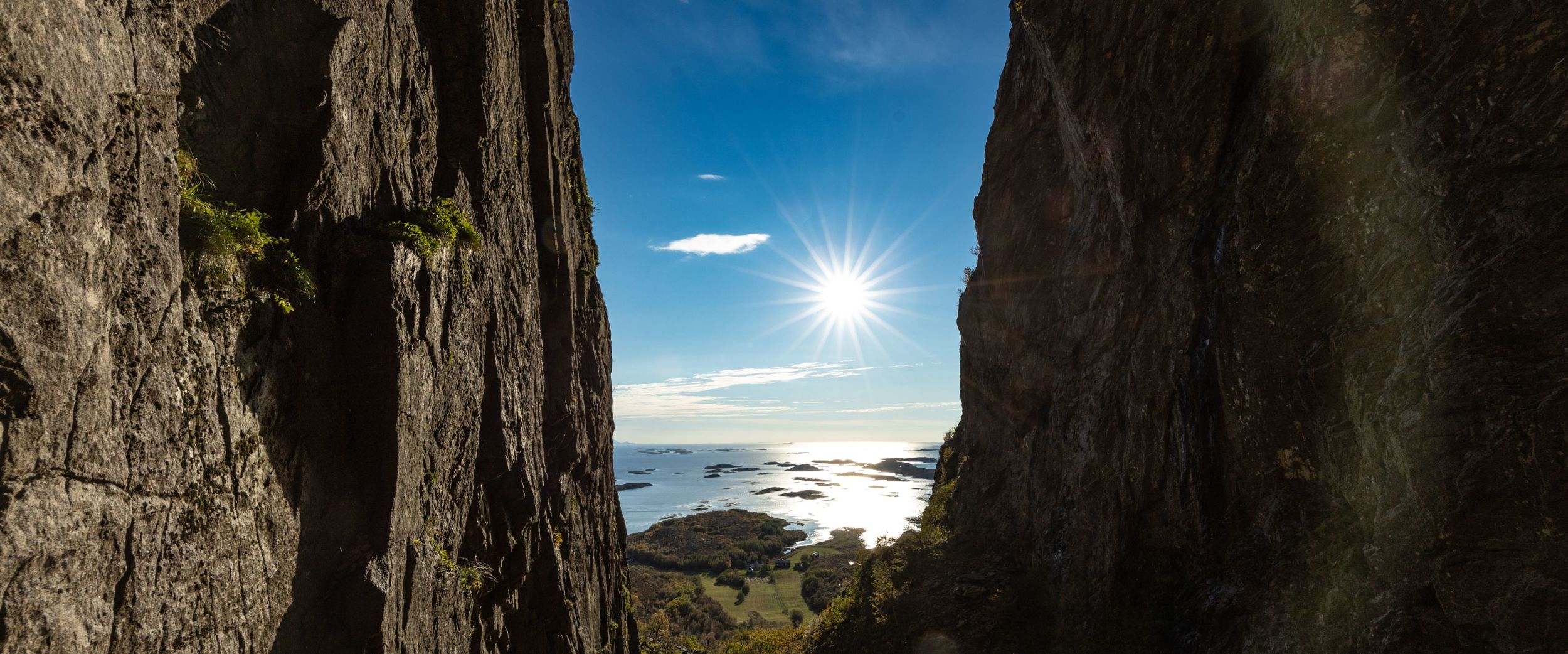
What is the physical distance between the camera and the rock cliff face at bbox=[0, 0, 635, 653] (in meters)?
4.41

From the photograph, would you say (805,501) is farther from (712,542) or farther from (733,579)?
(733,579)

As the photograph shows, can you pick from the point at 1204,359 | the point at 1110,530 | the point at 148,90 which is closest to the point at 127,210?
the point at 148,90

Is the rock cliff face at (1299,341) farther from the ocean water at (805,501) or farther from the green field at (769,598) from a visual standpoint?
the ocean water at (805,501)

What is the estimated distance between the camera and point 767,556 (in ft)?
240

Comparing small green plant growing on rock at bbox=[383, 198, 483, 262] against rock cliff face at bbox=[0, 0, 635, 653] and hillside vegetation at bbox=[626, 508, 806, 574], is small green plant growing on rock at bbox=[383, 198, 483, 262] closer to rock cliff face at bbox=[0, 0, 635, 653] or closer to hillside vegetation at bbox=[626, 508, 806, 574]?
rock cliff face at bbox=[0, 0, 635, 653]

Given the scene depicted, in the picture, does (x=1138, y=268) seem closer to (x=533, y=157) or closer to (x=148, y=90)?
Answer: (x=533, y=157)

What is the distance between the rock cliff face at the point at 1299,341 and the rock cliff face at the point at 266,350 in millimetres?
14356

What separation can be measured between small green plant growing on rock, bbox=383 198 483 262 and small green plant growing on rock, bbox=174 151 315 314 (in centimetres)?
184

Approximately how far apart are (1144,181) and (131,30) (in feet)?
62.4

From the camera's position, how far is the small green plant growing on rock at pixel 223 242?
20.3ft

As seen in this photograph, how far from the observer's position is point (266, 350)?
724 cm

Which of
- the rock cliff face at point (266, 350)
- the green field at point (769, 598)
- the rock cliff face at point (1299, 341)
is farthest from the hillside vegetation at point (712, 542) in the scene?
the rock cliff face at point (266, 350)

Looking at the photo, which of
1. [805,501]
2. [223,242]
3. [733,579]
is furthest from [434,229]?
[805,501]

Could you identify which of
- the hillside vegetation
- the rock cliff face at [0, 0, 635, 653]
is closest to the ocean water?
the hillside vegetation
